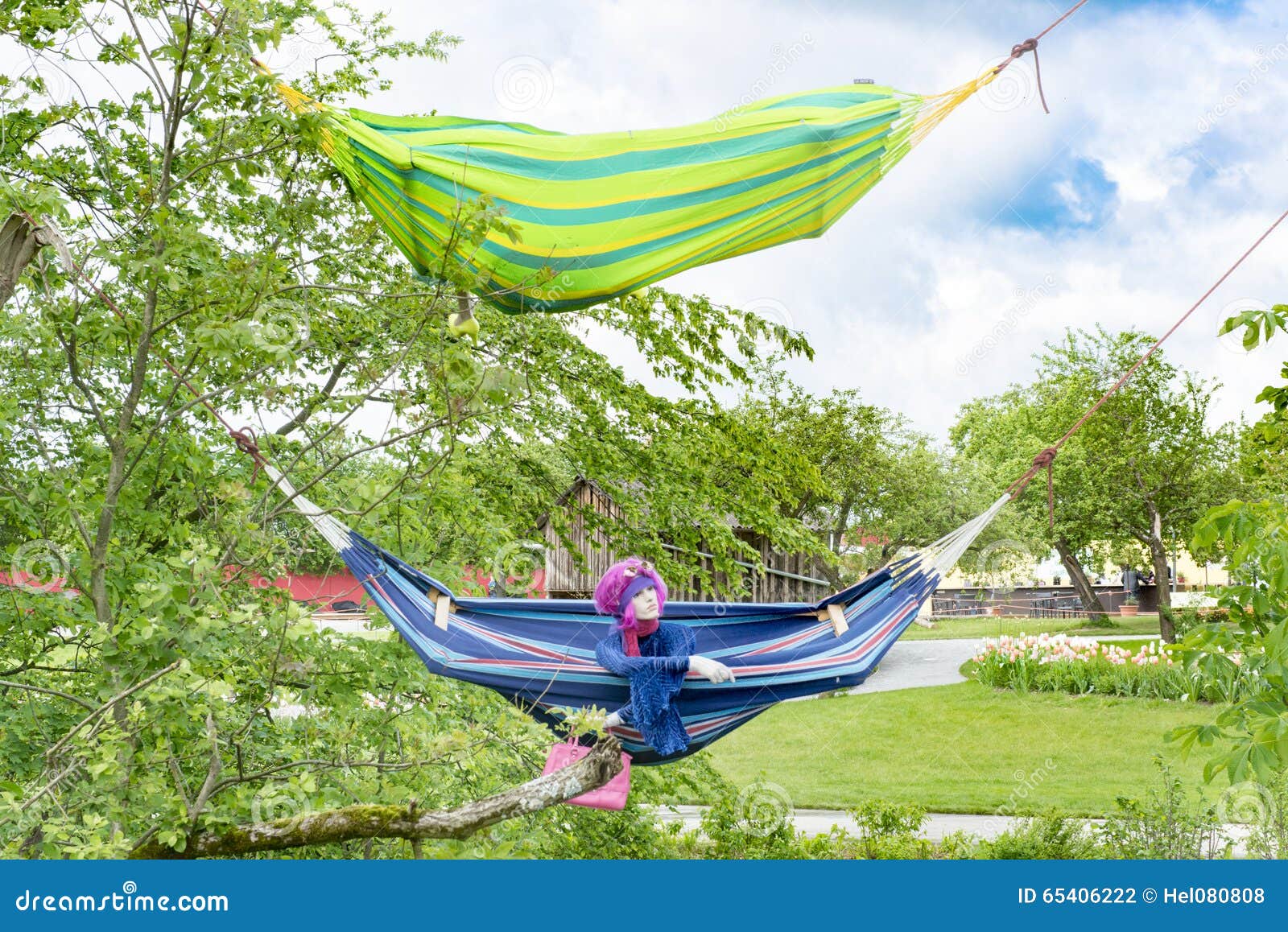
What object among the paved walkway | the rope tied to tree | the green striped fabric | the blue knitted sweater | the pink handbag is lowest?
the paved walkway

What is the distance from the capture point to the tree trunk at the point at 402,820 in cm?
163

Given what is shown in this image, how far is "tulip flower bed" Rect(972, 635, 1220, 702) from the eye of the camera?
22.6ft

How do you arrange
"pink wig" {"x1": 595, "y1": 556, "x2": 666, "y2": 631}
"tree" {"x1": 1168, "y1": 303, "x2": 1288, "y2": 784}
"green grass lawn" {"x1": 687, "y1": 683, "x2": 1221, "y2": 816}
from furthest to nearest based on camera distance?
"green grass lawn" {"x1": 687, "y1": 683, "x2": 1221, "y2": 816}
"pink wig" {"x1": 595, "y1": 556, "x2": 666, "y2": 631}
"tree" {"x1": 1168, "y1": 303, "x2": 1288, "y2": 784}

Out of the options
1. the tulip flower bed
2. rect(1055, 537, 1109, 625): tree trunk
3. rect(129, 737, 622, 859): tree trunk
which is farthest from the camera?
rect(1055, 537, 1109, 625): tree trunk

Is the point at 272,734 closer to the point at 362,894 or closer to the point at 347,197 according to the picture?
the point at 362,894

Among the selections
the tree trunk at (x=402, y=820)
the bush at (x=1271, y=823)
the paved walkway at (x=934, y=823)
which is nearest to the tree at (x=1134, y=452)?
the paved walkway at (x=934, y=823)

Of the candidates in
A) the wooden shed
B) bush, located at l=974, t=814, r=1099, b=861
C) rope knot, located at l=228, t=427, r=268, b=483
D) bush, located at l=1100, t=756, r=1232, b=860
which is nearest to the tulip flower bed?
the wooden shed

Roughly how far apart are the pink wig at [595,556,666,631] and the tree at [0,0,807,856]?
0.35 m

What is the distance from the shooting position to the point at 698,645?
2.28 m

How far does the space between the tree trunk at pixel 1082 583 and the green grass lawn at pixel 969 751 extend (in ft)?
17.1

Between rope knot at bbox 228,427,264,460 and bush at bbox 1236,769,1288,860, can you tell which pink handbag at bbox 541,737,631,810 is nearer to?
rope knot at bbox 228,427,264,460

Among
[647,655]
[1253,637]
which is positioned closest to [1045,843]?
[1253,637]

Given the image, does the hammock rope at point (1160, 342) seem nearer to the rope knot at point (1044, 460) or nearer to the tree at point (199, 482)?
the rope knot at point (1044, 460)

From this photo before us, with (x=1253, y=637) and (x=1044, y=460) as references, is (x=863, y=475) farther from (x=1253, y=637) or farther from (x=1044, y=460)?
(x=1253, y=637)
